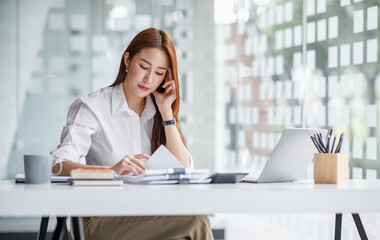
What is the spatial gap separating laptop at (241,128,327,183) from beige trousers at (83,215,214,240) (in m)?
0.24

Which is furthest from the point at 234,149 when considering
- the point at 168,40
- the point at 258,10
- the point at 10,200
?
the point at 10,200

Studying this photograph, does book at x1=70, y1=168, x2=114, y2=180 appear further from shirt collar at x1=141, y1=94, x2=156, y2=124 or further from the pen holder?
shirt collar at x1=141, y1=94, x2=156, y2=124

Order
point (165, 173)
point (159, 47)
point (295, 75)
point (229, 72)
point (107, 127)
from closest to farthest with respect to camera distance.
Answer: point (165, 173) → point (107, 127) → point (159, 47) → point (295, 75) → point (229, 72)

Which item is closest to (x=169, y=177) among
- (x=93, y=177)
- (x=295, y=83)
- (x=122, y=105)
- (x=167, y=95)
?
(x=93, y=177)

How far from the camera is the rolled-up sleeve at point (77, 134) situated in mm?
2096

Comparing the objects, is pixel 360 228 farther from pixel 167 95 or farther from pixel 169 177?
pixel 167 95

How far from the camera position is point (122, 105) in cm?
239

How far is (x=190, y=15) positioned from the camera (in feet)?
16.7

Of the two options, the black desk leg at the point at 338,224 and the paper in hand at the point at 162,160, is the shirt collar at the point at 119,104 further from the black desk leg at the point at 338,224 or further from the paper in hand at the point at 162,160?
the black desk leg at the point at 338,224

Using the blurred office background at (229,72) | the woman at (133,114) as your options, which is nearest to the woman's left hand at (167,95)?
the woman at (133,114)

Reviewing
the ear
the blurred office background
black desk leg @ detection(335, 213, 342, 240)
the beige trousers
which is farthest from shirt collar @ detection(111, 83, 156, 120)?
the blurred office background

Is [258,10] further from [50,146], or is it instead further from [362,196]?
[362,196]

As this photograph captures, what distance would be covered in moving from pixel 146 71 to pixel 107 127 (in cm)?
31

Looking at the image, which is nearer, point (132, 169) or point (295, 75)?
point (132, 169)
